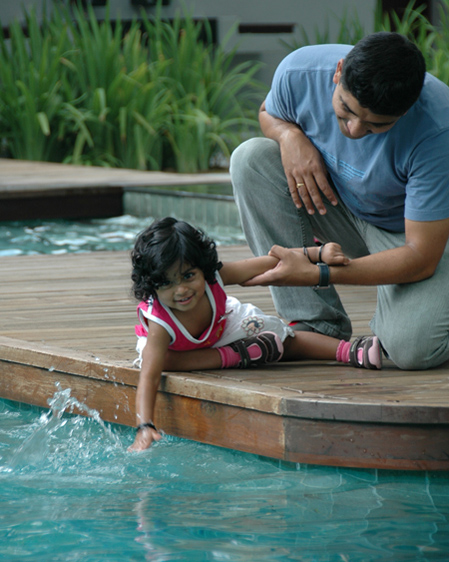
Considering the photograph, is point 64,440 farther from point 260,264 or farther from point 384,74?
point 384,74

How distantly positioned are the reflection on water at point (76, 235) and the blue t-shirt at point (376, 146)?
3.07m

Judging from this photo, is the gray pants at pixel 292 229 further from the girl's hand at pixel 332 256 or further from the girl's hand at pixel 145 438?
the girl's hand at pixel 145 438

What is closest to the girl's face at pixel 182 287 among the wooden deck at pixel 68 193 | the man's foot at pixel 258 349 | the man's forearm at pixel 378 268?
the man's foot at pixel 258 349

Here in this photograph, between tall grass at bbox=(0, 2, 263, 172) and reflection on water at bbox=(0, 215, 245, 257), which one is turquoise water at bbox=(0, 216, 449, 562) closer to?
reflection on water at bbox=(0, 215, 245, 257)

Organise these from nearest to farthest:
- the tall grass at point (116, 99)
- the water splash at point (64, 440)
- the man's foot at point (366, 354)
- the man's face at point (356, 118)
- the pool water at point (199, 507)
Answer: the pool water at point (199, 507) < the man's face at point (356, 118) < the water splash at point (64, 440) < the man's foot at point (366, 354) < the tall grass at point (116, 99)

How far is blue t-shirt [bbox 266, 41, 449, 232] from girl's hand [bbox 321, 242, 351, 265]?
8.1 inches

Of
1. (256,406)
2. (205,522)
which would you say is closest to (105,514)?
(205,522)

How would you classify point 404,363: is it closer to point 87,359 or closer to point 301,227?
point 301,227

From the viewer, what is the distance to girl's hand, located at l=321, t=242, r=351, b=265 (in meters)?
2.39

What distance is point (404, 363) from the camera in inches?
97.6

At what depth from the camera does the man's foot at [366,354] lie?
249 cm

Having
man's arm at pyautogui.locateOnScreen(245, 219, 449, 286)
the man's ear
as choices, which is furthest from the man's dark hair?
man's arm at pyautogui.locateOnScreen(245, 219, 449, 286)

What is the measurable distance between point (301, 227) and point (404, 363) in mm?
566

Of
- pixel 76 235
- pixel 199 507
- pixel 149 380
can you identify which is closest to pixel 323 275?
pixel 149 380
